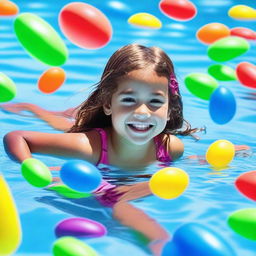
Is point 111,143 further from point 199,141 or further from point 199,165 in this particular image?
point 199,141

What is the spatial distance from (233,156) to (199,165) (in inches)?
6.8

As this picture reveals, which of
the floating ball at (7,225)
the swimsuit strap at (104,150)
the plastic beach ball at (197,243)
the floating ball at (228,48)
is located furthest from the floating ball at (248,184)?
the floating ball at (228,48)

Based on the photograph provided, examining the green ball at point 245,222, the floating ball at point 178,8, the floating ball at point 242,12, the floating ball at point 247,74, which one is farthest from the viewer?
the floating ball at point 242,12

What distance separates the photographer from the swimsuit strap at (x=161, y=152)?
2882 millimetres

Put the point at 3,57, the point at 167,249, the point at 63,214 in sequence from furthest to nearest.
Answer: the point at 3,57, the point at 63,214, the point at 167,249

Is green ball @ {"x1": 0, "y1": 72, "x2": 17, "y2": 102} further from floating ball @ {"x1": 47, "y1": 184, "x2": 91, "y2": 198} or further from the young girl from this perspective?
floating ball @ {"x1": 47, "y1": 184, "x2": 91, "y2": 198}

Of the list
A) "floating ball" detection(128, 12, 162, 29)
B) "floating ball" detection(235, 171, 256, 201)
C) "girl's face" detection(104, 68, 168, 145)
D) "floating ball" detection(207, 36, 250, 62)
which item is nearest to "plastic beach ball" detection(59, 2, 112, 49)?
"girl's face" detection(104, 68, 168, 145)

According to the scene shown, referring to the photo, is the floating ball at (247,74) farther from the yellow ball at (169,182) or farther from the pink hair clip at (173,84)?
the yellow ball at (169,182)

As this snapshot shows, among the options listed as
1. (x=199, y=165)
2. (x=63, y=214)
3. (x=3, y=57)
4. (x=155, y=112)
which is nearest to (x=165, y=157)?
(x=199, y=165)

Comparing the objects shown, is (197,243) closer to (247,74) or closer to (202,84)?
(202,84)

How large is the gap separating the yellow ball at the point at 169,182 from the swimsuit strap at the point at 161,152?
0.65 m

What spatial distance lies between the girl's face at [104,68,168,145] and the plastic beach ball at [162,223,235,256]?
843 mm

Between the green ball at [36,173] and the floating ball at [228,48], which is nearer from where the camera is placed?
the green ball at [36,173]

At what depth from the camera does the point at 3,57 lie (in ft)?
15.0
